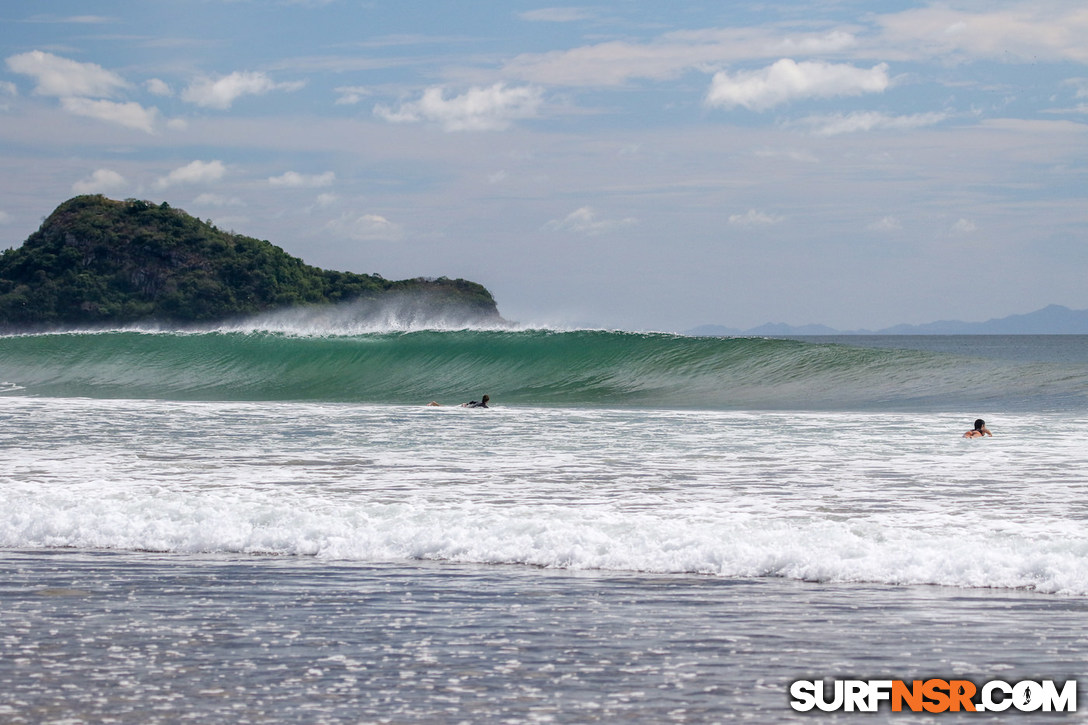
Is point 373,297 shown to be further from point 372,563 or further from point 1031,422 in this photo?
point 372,563

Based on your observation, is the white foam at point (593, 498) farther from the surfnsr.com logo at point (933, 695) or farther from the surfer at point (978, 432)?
the surfnsr.com logo at point (933, 695)

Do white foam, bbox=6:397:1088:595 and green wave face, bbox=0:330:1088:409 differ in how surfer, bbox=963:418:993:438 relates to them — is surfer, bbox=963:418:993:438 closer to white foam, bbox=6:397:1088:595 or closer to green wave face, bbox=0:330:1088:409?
white foam, bbox=6:397:1088:595

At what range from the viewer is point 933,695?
381 cm

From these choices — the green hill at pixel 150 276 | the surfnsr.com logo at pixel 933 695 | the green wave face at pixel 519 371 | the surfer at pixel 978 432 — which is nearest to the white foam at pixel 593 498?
the surfer at pixel 978 432

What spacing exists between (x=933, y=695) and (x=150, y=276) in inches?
3450

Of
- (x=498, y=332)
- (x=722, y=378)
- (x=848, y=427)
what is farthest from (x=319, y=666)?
(x=498, y=332)

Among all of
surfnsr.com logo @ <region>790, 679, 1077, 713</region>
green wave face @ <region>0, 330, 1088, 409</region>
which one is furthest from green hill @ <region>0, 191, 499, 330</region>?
surfnsr.com logo @ <region>790, 679, 1077, 713</region>

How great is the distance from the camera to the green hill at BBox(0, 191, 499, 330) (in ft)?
266

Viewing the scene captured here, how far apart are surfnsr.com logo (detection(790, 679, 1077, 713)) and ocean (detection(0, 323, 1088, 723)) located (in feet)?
0.23

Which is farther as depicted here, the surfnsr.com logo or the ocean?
the ocean

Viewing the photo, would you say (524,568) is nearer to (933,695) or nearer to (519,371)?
(933,695)

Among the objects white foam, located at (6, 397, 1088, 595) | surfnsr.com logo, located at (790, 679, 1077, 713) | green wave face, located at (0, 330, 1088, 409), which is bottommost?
surfnsr.com logo, located at (790, 679, 1077, 713)

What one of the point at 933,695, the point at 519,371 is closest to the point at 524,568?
the point at 933,695

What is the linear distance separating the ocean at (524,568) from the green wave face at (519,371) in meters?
7.65
